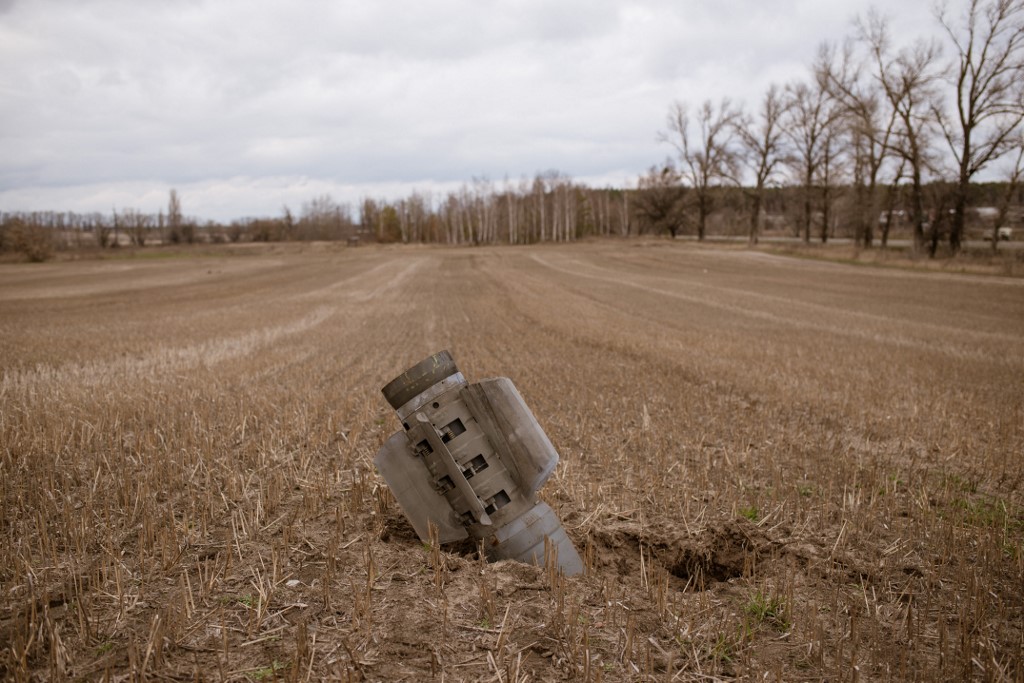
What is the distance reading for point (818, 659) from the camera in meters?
2.89

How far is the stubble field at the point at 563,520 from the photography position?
2.87 metres

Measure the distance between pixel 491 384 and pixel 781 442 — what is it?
166 inches

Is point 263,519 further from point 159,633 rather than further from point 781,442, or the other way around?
point 781,442

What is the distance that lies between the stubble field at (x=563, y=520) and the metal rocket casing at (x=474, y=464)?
216 millimetres

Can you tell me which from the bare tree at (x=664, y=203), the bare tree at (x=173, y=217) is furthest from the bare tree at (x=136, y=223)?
the bare tree at (x=664, y=203)

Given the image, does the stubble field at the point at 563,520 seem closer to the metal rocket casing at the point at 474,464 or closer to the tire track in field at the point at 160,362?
the tire track in field at the point at 160,362

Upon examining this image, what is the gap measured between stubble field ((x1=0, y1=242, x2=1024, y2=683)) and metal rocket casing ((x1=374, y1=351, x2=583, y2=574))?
22 centimetres

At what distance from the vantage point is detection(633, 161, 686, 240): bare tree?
79500 millimetres

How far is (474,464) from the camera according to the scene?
3.79 meters

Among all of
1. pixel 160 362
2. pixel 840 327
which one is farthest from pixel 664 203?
pixel 160 362

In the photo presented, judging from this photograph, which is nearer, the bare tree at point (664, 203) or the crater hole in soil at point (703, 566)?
the crater hole in soil at point (703, 566)

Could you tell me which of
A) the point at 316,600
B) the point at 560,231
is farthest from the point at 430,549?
the point at 560,231

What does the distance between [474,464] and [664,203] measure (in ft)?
271

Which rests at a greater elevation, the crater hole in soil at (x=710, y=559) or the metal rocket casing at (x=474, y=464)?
the metal rocket casing at (x=474, y=464)
